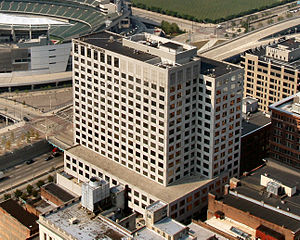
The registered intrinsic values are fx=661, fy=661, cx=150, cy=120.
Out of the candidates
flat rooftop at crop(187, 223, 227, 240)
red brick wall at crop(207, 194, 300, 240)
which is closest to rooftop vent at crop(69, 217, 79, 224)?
flat rooftop at crop(187, 223, 227, 240)

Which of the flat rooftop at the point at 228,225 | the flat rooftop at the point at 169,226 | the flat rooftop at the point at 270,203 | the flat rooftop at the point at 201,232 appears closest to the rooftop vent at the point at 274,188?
the flat rooftop at the point at 270,203

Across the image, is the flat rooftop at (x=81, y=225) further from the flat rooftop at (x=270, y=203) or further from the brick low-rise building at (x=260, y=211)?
the flat rooftop at (x=270, y=203)

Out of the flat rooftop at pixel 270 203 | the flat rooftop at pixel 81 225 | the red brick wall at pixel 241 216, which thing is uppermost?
the flat rooftop at pixel 81 225

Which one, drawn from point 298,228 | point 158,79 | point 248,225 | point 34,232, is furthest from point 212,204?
point 34,232

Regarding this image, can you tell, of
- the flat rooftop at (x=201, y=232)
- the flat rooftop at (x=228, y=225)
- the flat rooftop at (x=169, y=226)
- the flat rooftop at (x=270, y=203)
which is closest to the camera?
the flat rooftop at (x=169, y=226)

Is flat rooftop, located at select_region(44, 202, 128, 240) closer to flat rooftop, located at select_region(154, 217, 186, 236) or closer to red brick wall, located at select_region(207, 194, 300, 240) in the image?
flat rooftop, located at select_region(154, 217, 186, 236)

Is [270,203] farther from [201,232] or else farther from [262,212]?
[201,232]

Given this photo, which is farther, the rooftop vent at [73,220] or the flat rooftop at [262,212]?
the flat rooftop at [262,212]
